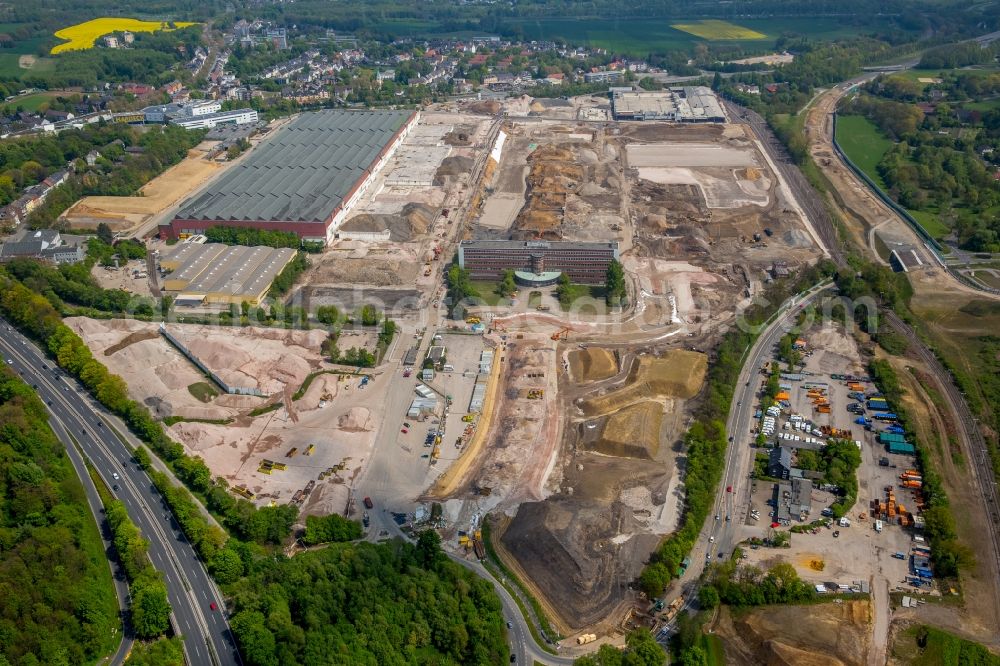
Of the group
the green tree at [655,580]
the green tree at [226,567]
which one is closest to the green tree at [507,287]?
the green tree at [655,580]

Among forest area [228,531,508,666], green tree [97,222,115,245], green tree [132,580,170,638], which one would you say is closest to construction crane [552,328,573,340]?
forest area [228,531,508,666]

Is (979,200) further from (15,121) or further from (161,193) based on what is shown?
(15,121)

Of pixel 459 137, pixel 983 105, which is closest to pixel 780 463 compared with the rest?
pixel 459 137

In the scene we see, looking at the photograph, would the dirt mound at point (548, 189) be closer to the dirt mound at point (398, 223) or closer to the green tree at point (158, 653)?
the dirt mound at point (398, 223)

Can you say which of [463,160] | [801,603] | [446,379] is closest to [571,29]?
[463,160]

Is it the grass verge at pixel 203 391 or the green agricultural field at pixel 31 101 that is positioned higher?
the grass verge at pixel 203 391

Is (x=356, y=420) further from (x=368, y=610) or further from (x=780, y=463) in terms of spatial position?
(x=780, y=463)
